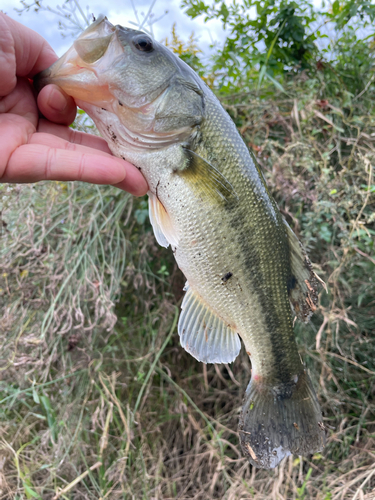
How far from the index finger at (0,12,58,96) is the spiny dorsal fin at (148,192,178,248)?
0.64m

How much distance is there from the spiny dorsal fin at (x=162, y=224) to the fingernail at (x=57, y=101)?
1.44 feet

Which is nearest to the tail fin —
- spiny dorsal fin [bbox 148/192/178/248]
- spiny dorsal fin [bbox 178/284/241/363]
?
spiny dorsal fin [bbox 178/284/241/363]

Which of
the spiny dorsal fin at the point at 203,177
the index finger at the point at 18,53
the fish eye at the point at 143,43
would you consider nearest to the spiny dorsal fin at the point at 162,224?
the spiny dorsal fin at the point at 203,177

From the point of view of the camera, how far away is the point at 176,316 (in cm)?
196

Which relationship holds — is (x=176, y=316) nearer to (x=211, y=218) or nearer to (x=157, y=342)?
(x=157, y=342)

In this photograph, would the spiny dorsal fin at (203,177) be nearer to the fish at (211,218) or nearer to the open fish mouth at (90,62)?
the fish at (211,218)

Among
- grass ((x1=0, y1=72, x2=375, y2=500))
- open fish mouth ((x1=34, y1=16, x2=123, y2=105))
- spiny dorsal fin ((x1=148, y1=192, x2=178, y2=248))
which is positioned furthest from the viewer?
grass ((x1=0, y1=72, x2=375, y2=500))

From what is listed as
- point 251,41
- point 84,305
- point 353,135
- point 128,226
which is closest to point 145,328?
point 84,305

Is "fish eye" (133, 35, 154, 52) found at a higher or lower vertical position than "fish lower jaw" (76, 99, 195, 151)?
higher

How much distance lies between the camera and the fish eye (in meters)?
1.06

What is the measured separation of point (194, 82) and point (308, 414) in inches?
51.7

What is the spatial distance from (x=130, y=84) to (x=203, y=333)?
3.04 ft

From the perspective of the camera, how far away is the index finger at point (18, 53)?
3.43 feet

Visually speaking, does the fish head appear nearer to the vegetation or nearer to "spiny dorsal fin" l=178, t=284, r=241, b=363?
"spiny dorsal fin" l=178, t=284, r=241, b=363
